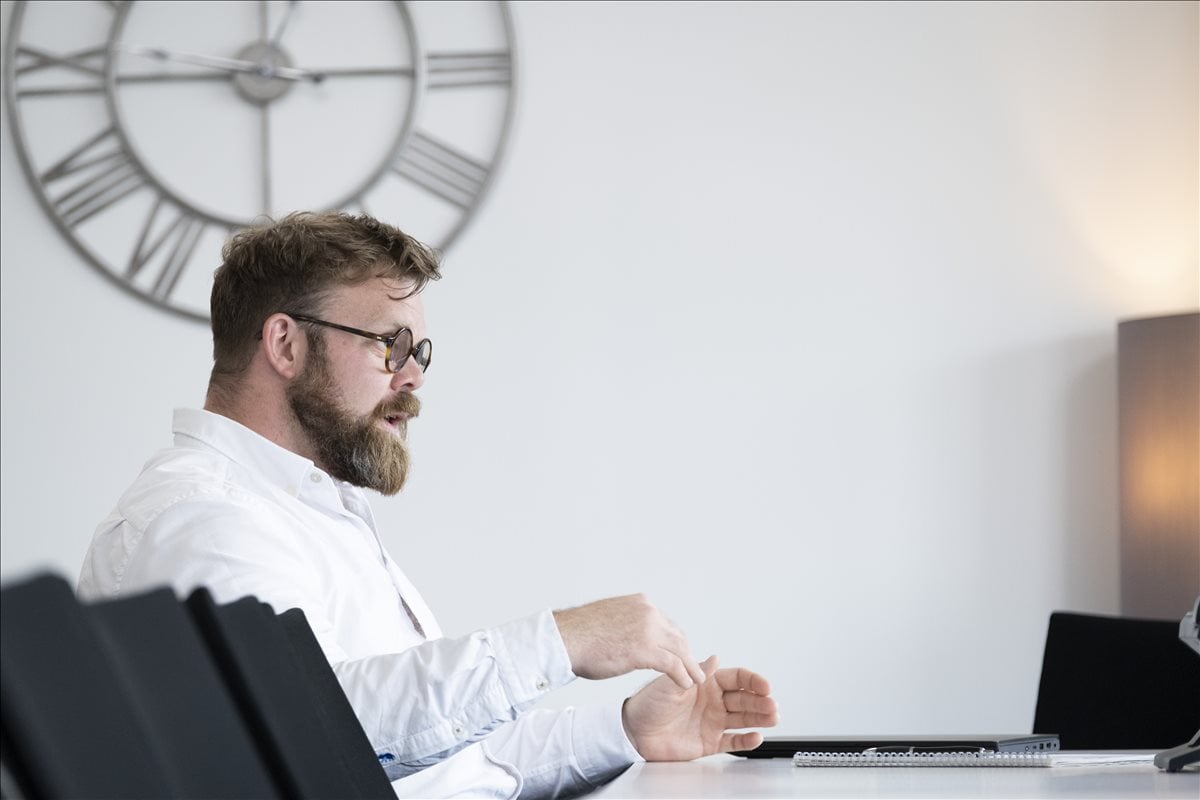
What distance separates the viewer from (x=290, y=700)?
3.15 ft

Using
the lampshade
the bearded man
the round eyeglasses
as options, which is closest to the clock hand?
the bearded man

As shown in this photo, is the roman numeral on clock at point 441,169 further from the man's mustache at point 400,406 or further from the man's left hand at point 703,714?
the man's left hand at point 703,714

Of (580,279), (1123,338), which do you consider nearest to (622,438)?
(580,279)

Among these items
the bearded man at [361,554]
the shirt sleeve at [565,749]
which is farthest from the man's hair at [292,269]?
the shirt sleeve at [565,749]

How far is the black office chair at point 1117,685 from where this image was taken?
7.25 ft

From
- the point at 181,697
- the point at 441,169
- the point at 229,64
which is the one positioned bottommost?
the point at 181,697

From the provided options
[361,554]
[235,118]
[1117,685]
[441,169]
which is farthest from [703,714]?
[235,118]

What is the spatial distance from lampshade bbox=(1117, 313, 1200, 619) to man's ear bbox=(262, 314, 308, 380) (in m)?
1.72

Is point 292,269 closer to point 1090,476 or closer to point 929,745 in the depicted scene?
point 929,745

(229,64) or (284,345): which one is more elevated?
(229,64)

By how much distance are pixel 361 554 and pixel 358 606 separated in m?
0.10

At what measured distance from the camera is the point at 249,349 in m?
1.95

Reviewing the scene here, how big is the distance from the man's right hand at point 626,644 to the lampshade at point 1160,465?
156 cm

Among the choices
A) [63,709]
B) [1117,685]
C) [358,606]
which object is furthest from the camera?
[1117,685]
